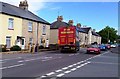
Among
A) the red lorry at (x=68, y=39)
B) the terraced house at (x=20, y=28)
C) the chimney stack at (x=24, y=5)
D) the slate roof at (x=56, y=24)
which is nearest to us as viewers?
the terraced house at (x=20, y=28)

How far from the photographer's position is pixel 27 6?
2112 inches

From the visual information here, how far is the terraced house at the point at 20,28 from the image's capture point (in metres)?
39.1

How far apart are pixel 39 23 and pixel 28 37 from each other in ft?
17.9

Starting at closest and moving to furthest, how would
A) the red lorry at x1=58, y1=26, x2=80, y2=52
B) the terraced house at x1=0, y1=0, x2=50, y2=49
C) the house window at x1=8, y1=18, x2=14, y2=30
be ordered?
1. the terraced house at x1=0, y1=0, x2=50, y2=49
2. the red lorry at x1=58, y1=26, x2=80, y2=52
3. the house window at x1=8, y1=18, x2=14, y2=30

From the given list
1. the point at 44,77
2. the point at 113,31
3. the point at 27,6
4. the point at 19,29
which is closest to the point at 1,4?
the point at 19,29

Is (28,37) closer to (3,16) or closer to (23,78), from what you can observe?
(3,16)

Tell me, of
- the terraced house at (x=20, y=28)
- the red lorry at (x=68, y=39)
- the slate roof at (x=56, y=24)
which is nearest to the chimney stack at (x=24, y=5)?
the terraced house at (x=20, y=28)

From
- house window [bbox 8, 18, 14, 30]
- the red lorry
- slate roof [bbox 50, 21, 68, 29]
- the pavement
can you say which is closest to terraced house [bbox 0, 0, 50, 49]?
house window [bbox 8, 18, 14, 30]

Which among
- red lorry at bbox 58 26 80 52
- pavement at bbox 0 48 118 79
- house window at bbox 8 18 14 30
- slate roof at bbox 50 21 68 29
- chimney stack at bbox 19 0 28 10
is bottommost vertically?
pavement at bbox 0 48 118 79

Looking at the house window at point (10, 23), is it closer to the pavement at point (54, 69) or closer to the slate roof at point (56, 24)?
the pavement at point (54, 69)

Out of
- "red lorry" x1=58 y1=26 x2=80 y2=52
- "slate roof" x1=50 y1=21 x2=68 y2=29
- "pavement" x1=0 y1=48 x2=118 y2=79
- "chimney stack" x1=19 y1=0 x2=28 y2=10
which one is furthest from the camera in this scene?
"slate roof" x1=50 y1=21 x2=68 y2=29

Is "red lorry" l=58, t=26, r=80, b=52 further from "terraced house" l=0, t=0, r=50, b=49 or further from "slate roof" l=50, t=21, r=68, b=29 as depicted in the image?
"slate roof" l=50, t=21, r=68, b=29

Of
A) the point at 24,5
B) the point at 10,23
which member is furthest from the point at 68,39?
the point at 24,5

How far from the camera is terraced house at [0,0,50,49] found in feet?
128
